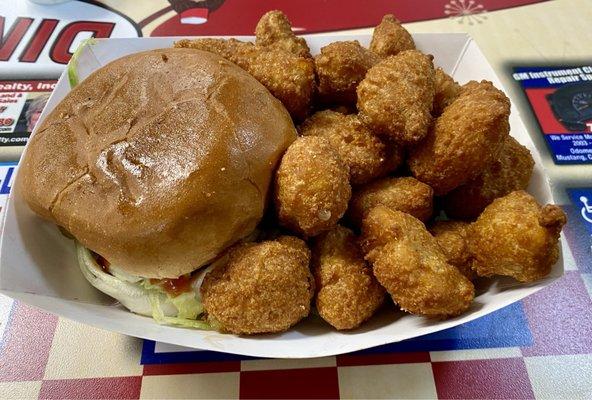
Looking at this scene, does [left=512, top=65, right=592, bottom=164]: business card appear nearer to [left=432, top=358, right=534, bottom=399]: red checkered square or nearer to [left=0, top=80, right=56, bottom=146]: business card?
[left=432, top=358, right=534, bottom=399]: red checkered square

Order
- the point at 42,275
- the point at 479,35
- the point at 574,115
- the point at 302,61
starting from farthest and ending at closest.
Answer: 1. the point at 479,35
2. the point at 574,115
3. the point at 302,61
4. the point at 42,275

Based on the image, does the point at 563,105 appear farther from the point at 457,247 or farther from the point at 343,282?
the point at 343,282

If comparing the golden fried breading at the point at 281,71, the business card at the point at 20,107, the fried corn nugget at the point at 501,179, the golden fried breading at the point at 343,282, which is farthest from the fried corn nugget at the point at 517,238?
the business card at the point at 20,107

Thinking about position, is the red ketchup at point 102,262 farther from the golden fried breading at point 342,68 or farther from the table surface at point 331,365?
the golden fried breading at point 342,68

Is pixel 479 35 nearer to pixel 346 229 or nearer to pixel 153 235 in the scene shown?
pixel 346 229

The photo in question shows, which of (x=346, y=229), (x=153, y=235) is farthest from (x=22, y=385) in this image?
(x=346, y=229)

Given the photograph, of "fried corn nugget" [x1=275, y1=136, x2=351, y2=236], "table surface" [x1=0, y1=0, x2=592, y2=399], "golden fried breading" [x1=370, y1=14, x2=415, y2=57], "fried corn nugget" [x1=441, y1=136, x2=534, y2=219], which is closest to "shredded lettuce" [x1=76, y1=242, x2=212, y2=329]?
"table surface" [x1=0, y1=0, x2=592, y2=399]
